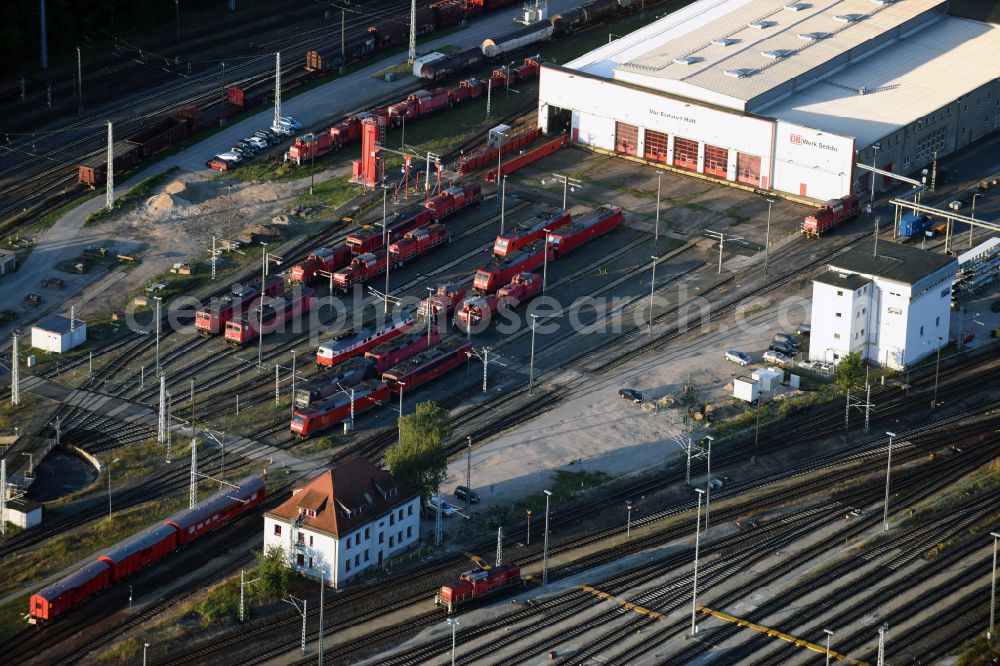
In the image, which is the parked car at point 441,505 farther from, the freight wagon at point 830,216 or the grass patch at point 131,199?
the grass patch at point 131,199

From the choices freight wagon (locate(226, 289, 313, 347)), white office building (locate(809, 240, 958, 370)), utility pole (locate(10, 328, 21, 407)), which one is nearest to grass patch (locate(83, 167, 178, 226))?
freight wagon (locate(226, 289, 313, 347))

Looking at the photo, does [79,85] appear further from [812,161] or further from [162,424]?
[812,161]

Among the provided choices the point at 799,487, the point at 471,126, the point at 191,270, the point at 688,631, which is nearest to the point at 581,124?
the point at 471,126

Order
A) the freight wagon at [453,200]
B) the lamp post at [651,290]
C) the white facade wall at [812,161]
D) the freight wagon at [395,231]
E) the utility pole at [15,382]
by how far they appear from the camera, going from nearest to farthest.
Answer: the utility pole at [15,382] < the lamp post at [651,290] < the freight wagon at [395,231] < the freight wagon at [453,200] < the white facade wall at [812,161]

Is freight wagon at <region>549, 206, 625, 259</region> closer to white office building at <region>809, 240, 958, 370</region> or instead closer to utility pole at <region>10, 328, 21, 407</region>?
white office building at <region>809, 240, 958, 370</region>

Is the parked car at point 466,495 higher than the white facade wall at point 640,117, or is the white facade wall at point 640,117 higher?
the white facade wall at point 640,117

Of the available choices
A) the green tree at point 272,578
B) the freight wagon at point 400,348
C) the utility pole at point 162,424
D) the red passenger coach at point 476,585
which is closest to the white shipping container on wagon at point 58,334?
the utility pole at point 162,424

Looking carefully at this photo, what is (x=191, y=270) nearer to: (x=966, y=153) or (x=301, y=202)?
(x=301, y=202)

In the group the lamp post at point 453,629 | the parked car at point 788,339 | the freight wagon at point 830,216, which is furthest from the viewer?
the freight wagon at point 830,216
